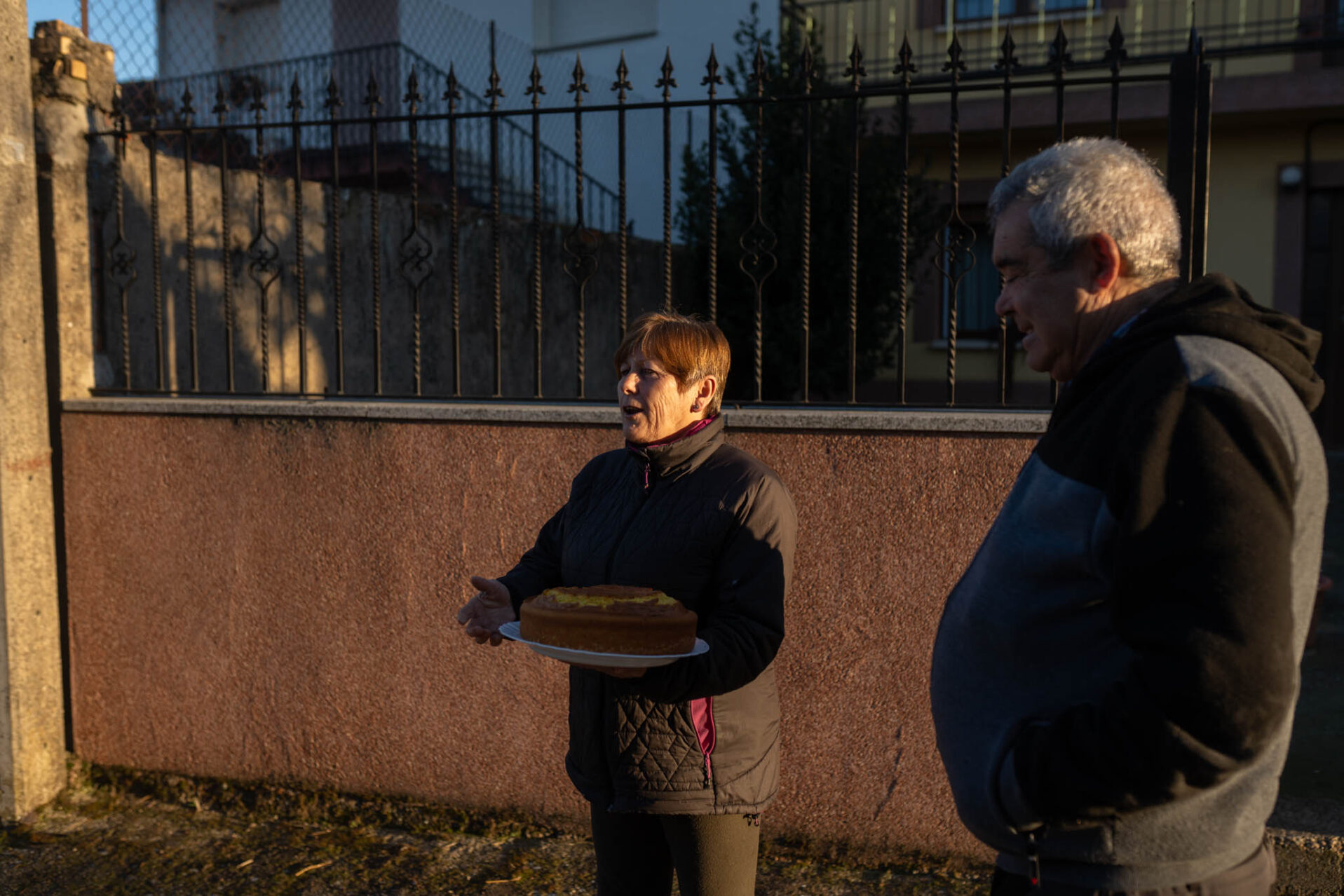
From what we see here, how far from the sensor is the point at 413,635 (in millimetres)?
3973

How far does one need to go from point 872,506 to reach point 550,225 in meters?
6.41

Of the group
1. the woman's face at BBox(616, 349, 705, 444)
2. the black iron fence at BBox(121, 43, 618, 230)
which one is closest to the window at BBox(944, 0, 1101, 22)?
the black iron fence at BBox(121, 43, 618, 230)

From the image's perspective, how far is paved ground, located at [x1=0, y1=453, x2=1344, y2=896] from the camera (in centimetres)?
346

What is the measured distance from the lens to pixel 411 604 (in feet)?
13.0

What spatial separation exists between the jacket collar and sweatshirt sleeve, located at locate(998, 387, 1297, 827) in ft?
3.79

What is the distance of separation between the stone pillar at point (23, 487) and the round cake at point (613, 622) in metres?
2.99

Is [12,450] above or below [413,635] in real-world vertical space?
above

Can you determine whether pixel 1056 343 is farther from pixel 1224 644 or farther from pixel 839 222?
pixel 839 222

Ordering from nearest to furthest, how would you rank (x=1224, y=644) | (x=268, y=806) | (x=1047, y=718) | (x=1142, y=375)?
(x=1224, y=644)
(x=1142, y=375)
(x=1047, y=718)
(x=268, y=806)

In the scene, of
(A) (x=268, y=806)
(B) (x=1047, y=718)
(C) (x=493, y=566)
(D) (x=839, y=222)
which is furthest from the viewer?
(D) (x=839, y=222)

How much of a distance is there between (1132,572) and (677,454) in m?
1.21

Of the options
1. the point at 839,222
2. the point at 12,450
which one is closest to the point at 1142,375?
the point at 12,450

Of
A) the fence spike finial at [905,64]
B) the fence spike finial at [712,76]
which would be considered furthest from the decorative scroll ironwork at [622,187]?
the fence spike finial at [905,64]

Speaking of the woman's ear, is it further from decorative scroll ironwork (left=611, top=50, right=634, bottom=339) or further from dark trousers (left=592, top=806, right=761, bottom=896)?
decorative scroll ironwork (left=611, top=50, right=634, bottom=339)
